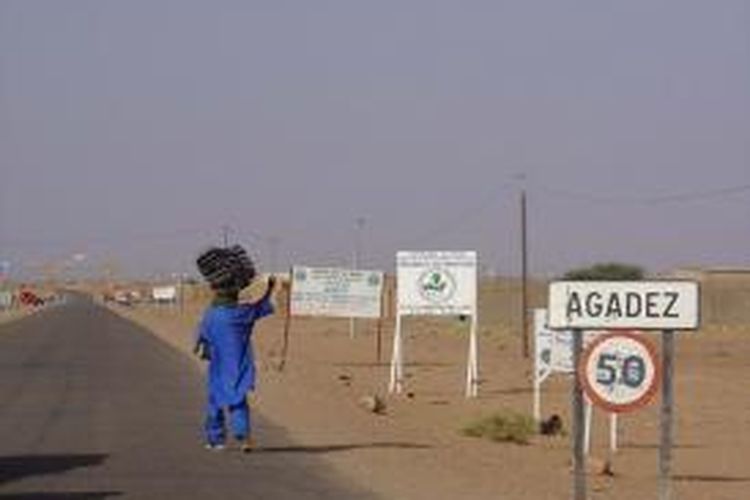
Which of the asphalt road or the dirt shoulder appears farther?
the dirt shoulder

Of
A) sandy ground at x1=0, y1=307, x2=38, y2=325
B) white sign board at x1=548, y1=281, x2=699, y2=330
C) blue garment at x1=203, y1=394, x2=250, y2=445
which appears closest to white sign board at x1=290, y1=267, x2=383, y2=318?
blue garment at x1=203, y1=394, x2=250, y2=445

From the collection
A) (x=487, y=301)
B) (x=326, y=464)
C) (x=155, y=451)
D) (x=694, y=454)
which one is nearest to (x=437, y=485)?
(x=326, y=464)

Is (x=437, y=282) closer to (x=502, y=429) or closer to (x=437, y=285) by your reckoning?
(x=437, y=285)

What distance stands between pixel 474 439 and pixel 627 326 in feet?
30.9

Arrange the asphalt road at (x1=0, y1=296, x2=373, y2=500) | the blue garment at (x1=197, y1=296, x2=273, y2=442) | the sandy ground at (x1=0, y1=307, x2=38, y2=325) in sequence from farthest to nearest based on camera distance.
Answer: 1. the sandy ground at (x1=0, y1=307, x2=38, y2=325)
2. the blue garment at (x1=197, y1=296, x2=273, y2=442)
3. the asphalt road at (x1=0, y1=296, x2=373, y2=500)

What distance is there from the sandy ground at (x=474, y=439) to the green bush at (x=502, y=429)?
0.62 ft

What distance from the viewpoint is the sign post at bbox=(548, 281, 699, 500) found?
477 inches

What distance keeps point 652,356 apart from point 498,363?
36.1 m

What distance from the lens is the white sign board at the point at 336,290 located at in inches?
1512

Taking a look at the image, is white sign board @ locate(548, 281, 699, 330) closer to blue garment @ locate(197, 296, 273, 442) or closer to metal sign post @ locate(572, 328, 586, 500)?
metal sign post @ locate(572, 328, 586, 500)

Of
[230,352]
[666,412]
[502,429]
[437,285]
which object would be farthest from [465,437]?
[666,412]

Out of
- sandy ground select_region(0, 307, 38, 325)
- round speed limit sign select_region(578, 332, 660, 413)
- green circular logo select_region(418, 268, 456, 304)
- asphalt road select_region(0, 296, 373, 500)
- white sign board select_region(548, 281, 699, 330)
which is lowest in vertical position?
asphalt road select_region(0, 296, 373, 500)

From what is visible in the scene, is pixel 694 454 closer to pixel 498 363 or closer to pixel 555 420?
pixel 555 420

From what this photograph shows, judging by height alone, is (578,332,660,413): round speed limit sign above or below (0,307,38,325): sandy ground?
below
